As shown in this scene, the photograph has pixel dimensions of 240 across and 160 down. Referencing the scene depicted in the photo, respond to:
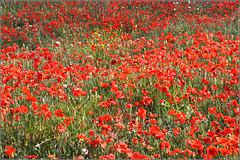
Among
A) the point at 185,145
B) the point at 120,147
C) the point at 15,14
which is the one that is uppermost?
the point at 15,14

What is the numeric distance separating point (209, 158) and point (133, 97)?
1.60 m

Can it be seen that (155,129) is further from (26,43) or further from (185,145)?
(26,43)

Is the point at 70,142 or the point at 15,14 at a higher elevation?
the point at 15,14

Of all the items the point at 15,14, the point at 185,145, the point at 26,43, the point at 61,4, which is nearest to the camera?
the point at 185,145

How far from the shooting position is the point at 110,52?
19.1 ft

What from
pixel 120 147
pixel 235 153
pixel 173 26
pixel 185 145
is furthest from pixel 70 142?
pixel 173 26

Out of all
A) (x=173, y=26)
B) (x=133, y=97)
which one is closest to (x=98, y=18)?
(x=173, y=26)

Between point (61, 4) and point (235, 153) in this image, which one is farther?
point (61, 4)

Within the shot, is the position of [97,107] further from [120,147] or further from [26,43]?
[26,43]

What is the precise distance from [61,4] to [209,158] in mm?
10185

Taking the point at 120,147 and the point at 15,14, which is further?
the point at 15,14

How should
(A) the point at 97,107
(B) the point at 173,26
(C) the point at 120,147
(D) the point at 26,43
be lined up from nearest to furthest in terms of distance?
(C) the point at 120,147, (A) the point at 97,107, (D) the point at 26,43, (B) the point at 173,26

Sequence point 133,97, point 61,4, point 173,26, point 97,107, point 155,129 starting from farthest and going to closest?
point 61,4 → point 173,26 → point 133,97 → point 97,107 → point 155,129

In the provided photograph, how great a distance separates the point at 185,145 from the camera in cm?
220
